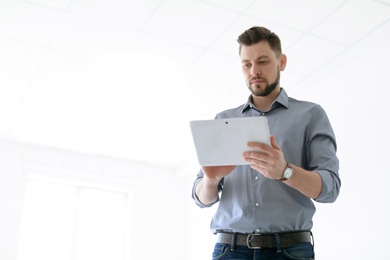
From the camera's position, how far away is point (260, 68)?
1581 millimetres

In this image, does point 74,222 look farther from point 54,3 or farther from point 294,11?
point 294,11

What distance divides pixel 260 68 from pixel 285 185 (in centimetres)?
40

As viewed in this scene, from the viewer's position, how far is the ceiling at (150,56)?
3.22 metres

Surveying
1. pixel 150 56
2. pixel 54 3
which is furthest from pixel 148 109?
pixel 54 3

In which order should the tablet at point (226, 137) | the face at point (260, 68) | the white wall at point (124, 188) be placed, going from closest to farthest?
the tablet at point (226, 137) < the face at point (260, 68) < the white wall at point (124, 188)

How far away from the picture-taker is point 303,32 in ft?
11.4

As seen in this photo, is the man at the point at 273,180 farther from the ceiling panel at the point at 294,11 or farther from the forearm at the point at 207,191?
the ceiling panel at the point at 294,11

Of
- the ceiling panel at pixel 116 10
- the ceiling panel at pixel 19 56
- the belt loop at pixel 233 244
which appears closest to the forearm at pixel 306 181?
the belt loop at pixel 233 244

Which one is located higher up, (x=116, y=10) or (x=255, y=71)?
(x=116, y=10)

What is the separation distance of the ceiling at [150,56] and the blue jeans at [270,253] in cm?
210

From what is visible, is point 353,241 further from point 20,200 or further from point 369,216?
point 20,200

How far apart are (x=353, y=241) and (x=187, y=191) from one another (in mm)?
3077

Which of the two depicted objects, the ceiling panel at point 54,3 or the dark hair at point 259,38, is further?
the ceiling panel at point 54,3

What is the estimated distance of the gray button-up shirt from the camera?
140 cm
